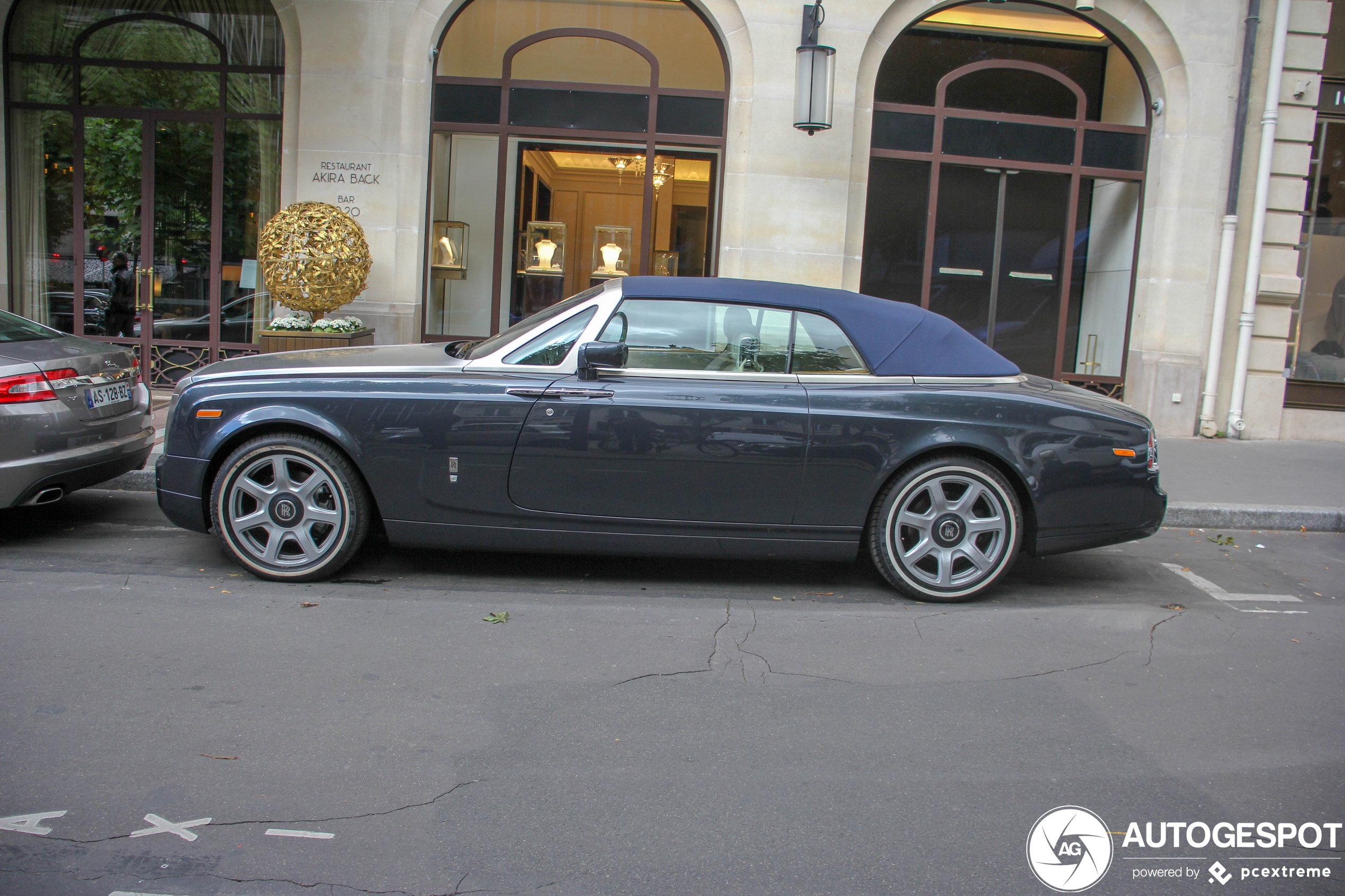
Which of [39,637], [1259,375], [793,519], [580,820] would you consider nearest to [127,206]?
[39,637]

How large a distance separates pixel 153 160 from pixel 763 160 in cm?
623

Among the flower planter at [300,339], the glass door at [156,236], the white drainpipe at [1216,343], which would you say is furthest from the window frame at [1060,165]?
the glass door at [156,236]

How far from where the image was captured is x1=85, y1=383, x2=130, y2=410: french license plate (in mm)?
5715

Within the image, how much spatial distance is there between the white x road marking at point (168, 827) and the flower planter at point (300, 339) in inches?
275

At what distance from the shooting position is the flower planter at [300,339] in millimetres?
9531

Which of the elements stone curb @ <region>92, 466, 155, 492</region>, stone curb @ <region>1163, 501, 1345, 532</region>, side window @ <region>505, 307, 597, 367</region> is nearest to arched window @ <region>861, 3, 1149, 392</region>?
stone curb @ <region>1163, 501, 1345, 532</region>

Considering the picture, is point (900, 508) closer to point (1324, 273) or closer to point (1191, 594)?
point (1191, 594)

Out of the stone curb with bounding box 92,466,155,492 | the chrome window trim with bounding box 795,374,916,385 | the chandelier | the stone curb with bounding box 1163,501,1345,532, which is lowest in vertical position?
the stone curb with bounding box 92,466,155,492

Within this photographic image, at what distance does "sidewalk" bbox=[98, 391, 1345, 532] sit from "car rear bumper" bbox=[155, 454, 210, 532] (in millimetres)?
1143

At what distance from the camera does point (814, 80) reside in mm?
10109

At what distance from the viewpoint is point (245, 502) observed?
16.8ft

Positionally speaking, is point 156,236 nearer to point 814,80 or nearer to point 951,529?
point 814,80

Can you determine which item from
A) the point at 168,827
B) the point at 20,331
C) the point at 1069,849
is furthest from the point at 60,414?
the point at 1069,849

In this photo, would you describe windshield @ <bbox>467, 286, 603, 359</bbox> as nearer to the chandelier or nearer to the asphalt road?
the asphalt road
